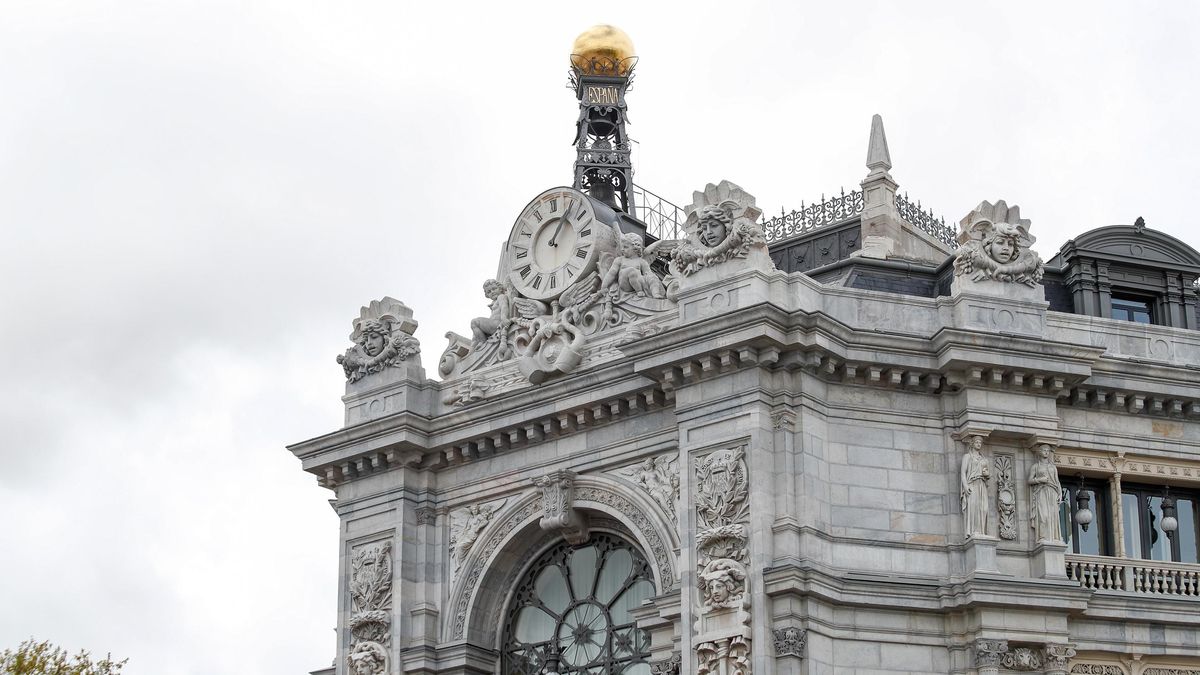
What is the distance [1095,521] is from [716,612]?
26.6 ft

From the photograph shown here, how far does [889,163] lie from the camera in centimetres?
4769

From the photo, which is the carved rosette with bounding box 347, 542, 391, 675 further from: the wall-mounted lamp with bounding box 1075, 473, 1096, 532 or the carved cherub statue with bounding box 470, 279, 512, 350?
the wall-mounted lamp with bounding box 1075, 473, 1096, 532

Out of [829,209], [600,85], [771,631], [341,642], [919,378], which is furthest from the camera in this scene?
[600,85]

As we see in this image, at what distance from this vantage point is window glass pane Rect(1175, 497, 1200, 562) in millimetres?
42312

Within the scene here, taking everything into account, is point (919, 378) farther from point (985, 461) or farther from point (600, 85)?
point (600, 85)

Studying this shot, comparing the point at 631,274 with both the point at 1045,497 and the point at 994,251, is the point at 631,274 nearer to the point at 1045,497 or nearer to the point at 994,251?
the point at 994,251

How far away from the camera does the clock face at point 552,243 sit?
144 feet

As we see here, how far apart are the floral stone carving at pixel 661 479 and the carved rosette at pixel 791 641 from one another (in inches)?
Result: 142

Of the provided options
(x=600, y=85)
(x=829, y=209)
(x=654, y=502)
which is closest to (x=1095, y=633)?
(x=654, y=502)

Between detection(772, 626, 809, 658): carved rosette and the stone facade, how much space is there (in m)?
0.08

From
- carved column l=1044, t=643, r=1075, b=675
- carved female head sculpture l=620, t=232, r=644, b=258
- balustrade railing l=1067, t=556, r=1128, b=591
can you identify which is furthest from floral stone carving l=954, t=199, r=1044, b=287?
carved column l=1044, t=643, r=1075, b=675

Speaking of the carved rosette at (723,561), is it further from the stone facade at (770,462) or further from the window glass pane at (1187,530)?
the window glass pane at (1187,530)

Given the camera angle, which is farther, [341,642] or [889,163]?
[889,163]

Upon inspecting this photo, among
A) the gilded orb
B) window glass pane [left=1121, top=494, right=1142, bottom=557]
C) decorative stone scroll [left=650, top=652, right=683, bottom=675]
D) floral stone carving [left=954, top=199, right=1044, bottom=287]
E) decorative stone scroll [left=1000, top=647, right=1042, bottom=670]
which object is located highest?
the gilded orb
